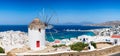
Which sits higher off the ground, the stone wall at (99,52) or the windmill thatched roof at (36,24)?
the windmill thatched roof at (36,24)

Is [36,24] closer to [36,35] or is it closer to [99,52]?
[36,35]

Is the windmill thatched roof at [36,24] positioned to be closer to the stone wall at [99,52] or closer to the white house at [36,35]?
the white house at [36,35]

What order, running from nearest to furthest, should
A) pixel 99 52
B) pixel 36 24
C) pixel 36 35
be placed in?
1. pixel 36 35
2. pixel 36 24
3. pixel 99 52

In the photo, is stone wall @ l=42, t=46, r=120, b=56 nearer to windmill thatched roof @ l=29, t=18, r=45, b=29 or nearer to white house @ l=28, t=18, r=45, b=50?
white house @ l=28, t=18, r=45, b=50

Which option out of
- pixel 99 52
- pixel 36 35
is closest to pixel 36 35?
pixel 36 35

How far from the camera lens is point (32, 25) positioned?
26.1 metres

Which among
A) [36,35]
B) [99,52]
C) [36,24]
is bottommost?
[99,52]

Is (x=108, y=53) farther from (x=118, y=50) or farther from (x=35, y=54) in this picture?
(x=35, y=54)

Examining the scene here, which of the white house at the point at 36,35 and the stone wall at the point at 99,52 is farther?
the white house at the point at 36,35

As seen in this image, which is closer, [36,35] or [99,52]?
[36,35]

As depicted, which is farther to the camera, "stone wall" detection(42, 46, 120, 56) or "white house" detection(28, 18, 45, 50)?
"white house" detection(28, 18, 45, 50)

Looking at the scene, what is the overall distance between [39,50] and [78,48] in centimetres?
320

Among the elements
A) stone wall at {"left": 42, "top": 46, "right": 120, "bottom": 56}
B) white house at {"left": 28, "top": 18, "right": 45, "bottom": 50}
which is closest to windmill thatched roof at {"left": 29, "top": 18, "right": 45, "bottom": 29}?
white house at {"left": 28, "top": 18, "right": 45, "bottom": 50}

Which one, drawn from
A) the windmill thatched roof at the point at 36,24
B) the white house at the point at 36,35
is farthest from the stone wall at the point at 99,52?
the windmill thatched roof at the point at 36,24
